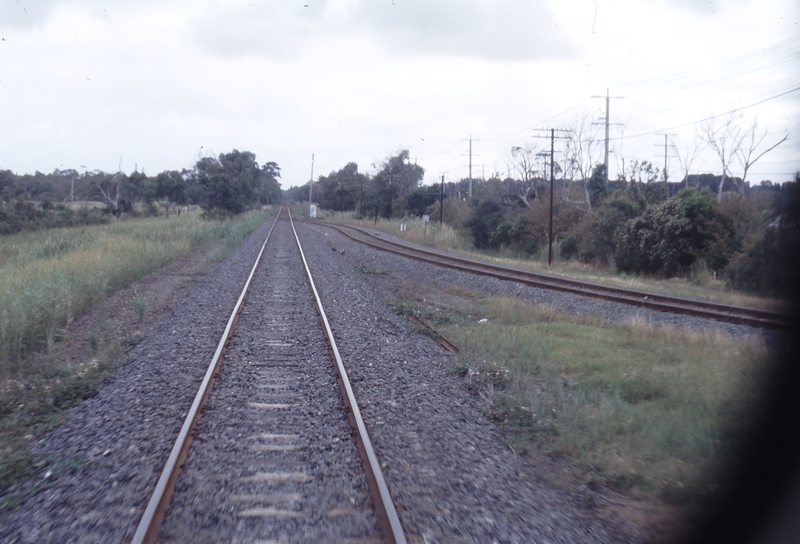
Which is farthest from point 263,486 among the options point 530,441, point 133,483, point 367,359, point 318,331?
point 318,331

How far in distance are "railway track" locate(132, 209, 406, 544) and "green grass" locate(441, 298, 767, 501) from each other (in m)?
1.98

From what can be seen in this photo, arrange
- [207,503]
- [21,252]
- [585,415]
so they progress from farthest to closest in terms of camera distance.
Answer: [21,252], [585,415], [207,503]

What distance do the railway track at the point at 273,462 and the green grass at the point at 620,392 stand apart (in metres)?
1.98

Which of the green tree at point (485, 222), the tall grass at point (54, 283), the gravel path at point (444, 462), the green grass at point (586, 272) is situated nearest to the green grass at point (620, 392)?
the gravel path at point (444, 462)

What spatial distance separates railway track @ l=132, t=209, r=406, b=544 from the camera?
4266 millimetres

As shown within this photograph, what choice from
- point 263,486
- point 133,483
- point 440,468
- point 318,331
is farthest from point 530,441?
point 318,331

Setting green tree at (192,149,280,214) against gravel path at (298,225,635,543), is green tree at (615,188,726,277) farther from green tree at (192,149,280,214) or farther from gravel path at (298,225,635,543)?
green tree at (192,149,280,214)

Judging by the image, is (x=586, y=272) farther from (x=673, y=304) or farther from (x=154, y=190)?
(x=154, y=190)

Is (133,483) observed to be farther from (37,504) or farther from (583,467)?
(583,467)

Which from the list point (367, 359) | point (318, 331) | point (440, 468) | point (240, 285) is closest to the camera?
point (440, 468)

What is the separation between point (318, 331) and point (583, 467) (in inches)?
245

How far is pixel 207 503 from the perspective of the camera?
4.59 m

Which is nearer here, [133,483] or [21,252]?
[133,483]

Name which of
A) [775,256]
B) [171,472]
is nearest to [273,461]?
[171,472]
